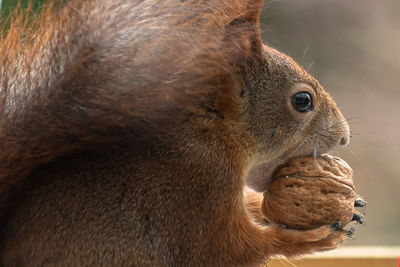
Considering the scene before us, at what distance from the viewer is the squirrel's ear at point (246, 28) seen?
4.06 ft

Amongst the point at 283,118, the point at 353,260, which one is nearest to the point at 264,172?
the point at 283,118

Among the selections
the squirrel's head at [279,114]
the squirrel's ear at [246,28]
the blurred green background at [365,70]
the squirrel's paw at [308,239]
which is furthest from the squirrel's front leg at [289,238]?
the blurred green background at [365,70]

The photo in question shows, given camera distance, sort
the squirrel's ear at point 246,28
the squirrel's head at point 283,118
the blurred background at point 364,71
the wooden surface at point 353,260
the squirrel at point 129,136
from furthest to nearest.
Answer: the blurred background at point 364,71
the wooden surface at point 353,260
the squirrel's head at point 283,118
the squirrel's ear at point 246,28
the squirrel at point 129,136

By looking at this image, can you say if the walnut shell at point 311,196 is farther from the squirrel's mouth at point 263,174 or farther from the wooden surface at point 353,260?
the wooden surface at point 353,260

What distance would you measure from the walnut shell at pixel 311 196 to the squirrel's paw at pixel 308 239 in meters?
0.01

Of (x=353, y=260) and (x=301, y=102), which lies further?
(x=353, y=260)

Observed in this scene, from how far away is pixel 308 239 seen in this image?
4.32 feet

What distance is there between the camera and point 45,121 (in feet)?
3.56

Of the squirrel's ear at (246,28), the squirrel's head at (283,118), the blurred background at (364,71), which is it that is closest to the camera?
the squirrel's ear at (246,28)

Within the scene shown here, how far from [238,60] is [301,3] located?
397cm

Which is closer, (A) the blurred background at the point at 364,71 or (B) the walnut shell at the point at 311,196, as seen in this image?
(B) the walnut shell at the point at 311,196

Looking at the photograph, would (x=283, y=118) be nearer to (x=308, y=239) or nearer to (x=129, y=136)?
(x=308, y=239)

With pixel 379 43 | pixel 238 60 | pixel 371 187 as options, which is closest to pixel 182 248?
pixel 238 60

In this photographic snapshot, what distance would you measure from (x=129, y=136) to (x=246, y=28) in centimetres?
31
